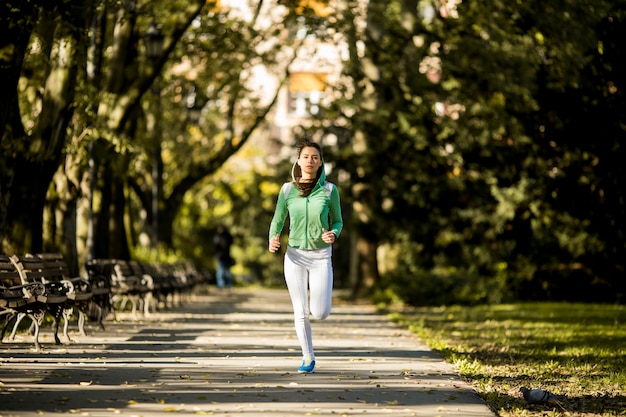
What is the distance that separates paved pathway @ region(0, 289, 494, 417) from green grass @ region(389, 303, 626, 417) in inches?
15.8

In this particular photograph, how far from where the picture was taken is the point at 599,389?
11.9 m

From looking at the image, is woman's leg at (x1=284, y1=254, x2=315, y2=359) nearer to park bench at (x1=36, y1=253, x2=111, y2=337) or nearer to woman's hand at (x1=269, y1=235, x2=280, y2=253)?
woman's hand at (x1=269, y1=235, x2=280, y2=253)

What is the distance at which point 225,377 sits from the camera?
468 inches

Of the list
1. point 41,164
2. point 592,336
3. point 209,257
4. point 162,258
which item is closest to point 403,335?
point 592,336

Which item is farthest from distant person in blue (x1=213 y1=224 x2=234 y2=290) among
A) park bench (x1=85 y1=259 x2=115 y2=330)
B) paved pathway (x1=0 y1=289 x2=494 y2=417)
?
paved pathway (x1=0 y1=289 x2=494 y2=417)

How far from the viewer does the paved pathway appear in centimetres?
965

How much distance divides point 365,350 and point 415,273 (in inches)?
675

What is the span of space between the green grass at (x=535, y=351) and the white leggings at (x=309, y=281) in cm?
156

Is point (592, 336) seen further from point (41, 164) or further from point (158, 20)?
point (158, 20)

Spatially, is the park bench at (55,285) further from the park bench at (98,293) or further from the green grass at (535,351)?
the green grass at (535,351)

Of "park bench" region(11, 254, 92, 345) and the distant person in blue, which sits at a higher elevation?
"park bench" region(11, 254, 92, 345)

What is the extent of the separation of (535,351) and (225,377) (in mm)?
5932

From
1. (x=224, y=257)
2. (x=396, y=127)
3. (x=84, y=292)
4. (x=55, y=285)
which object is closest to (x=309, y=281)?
(x=55, y=285)

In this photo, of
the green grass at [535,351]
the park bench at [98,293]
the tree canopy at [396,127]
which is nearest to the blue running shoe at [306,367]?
the green grass at [535,351]
